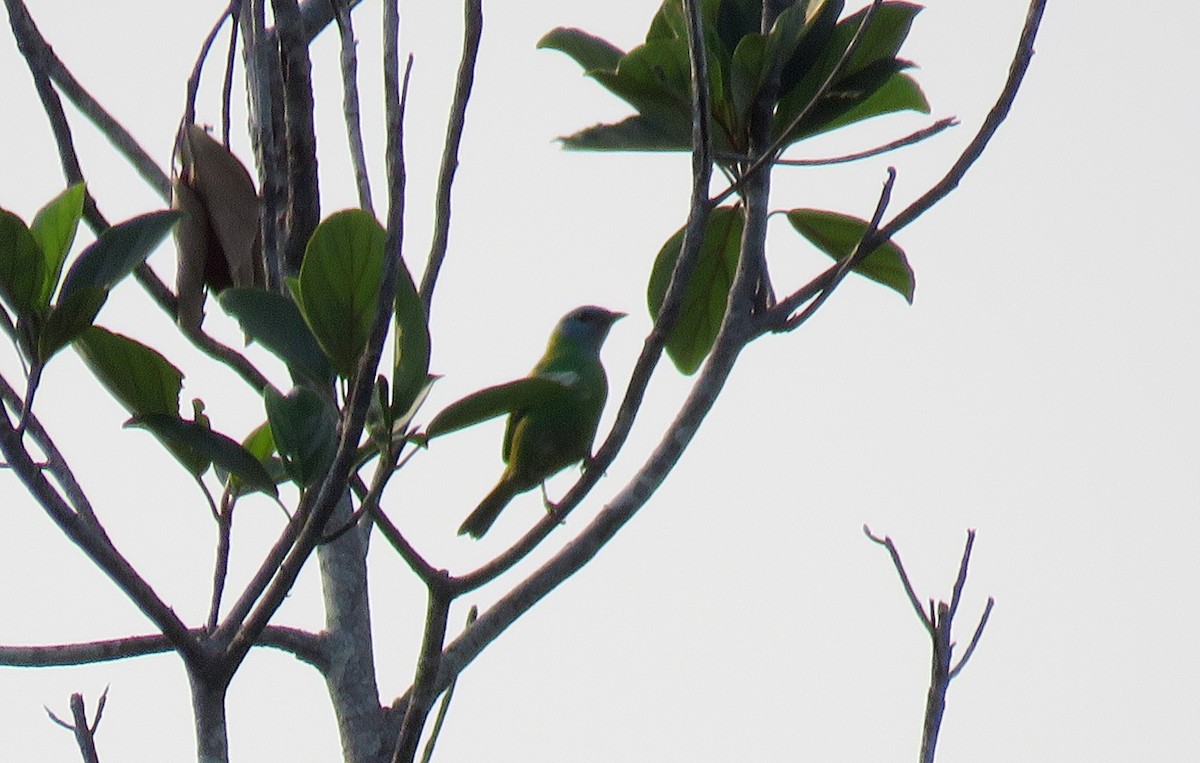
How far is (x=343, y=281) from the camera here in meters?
1.74

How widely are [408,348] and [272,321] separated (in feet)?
0.52

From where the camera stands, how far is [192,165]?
231 centimetres

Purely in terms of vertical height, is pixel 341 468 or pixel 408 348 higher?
pixel 408 348

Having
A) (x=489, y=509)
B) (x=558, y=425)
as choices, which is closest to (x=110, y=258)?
(x=558, y=425)

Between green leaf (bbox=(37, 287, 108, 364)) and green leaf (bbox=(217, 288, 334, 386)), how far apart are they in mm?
146

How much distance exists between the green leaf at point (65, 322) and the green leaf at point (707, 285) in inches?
44.5

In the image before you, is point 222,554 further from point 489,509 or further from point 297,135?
point 489,509

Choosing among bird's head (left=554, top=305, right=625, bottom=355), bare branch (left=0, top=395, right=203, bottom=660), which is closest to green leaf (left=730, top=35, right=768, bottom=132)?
bare branch (left=0, top=395, right=203, bottom=660)

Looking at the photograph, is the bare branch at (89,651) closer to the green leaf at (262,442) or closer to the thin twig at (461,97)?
the green leaf at (262,442)

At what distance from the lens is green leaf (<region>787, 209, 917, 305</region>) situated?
257 cm

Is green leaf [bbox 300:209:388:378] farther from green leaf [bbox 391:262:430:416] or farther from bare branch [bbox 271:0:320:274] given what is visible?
bare branch [bbox 271:0:320:274]

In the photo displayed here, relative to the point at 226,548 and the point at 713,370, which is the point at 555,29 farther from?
the point at 226,548

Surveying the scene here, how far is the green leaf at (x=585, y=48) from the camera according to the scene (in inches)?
97.6

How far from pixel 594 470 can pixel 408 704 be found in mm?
362
